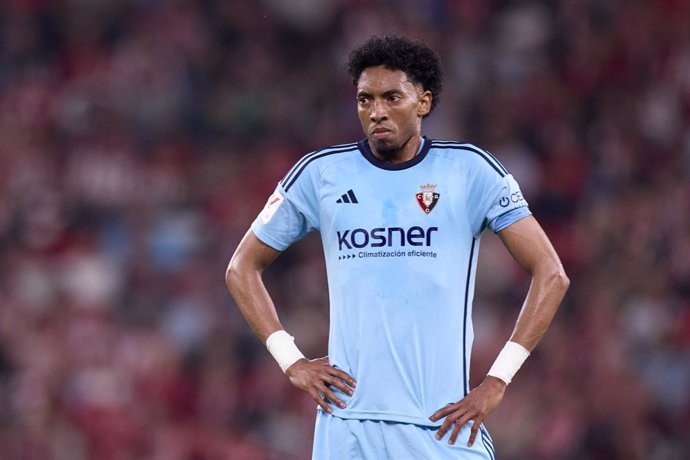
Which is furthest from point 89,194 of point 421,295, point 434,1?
point 421,295

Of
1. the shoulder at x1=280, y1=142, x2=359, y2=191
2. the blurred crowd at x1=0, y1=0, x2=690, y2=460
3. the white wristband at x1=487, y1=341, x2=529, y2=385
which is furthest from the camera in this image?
the blurred crowd at x1=0, y1=0, x2=690, y2=460

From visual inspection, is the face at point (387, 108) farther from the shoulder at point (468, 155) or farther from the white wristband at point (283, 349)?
the white wristband at point (283, 349)

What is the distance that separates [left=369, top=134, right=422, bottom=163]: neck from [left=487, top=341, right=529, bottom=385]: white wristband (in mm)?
818

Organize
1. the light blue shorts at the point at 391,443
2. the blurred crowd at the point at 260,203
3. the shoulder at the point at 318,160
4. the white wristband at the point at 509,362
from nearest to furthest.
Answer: the light blue shorts at the point at 391,443 < the white wristband at the point at 509,362 < the shoulder at the point at 318,160 < the blurred crowd at the point at 260,203

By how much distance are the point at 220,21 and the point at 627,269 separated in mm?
5074

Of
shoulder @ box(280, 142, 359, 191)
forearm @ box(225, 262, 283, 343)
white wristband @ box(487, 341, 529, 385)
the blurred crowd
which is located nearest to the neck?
shoulder @ box(280, 142, 359, 191)

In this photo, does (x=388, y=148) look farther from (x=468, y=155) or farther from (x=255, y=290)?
(x=255, y=290)

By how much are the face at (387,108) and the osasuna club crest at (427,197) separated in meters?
0.20

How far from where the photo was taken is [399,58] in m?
4.80

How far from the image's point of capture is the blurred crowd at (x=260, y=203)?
9.55 m

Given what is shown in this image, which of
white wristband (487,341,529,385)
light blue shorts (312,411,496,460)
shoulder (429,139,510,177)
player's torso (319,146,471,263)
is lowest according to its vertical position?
light blue shorts (312,411,496,460)

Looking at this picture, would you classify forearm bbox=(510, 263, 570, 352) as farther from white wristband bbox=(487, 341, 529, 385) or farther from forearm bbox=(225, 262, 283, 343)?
forearm bbox=(225, 262, 283, 343)

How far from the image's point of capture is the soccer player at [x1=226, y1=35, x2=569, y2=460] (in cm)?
464

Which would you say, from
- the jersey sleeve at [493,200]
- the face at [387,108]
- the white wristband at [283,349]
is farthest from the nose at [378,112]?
the white wristband at [283,349]
